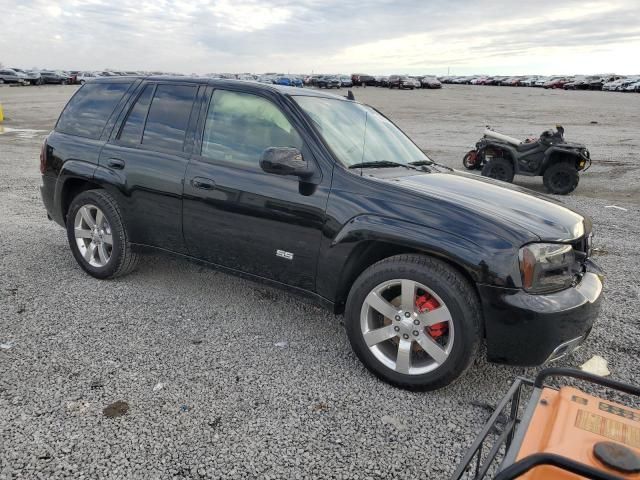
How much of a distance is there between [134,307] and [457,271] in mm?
2622

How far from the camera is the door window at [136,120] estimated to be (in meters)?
4.54

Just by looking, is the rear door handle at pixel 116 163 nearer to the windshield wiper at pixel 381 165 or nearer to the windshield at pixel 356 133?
the windshield at pixel 356 133

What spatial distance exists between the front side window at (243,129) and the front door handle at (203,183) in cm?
19

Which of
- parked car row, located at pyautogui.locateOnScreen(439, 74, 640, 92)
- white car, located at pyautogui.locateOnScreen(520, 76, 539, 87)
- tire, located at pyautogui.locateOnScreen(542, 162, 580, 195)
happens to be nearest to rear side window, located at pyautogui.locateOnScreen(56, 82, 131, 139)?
tire, located at pyautogui.locateOnScreen(542, 162, 580, 195)

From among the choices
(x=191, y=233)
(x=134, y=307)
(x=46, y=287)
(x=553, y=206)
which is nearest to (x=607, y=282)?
(x=553, y=206)

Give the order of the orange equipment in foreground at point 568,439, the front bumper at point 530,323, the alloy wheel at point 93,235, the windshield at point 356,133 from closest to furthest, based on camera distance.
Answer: the orange equipment in foreground at point 568,439 < the front bumper at point 530,323 < the windshield at point 356,133 < the alloy wheel at point 93,235

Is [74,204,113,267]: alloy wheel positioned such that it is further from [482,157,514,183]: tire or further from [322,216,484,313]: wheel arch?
[482,157,514,183]: tire

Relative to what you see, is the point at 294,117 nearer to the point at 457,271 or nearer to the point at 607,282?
the point at 457,271

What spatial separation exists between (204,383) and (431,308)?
4.73ft

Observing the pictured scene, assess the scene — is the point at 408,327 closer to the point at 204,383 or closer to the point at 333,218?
the point at 333,218

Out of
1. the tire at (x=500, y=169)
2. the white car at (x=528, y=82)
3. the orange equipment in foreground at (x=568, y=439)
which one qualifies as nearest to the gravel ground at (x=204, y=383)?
the orange equipment in foreground at (x=568, y=439)

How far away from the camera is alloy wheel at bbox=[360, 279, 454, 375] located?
3.12 meters

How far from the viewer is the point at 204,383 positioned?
129 inches

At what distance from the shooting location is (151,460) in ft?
8.47
